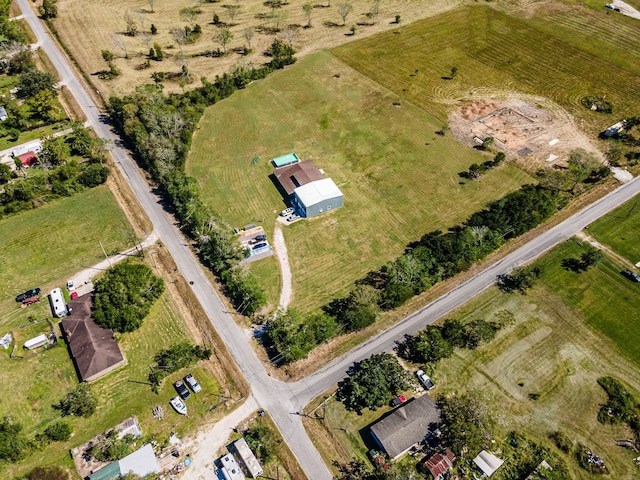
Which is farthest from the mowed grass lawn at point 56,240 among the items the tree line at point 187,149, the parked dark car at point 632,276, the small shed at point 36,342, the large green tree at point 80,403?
the parked dark car at point 632,276

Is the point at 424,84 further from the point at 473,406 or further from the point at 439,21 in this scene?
the point at 473,406

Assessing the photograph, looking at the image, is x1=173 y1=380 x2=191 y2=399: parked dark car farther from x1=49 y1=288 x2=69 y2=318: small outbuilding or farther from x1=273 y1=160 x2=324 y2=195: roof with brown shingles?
x1=273 y1=160 x2=324 y2=195: roof with brown shingles

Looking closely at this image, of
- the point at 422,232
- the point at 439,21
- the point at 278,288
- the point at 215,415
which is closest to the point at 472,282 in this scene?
the point at 422,232

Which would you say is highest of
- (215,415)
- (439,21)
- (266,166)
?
(439,21)

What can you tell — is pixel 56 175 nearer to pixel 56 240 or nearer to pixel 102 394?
pixel 56 240

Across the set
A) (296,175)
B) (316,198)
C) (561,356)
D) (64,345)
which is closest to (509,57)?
(296,175)

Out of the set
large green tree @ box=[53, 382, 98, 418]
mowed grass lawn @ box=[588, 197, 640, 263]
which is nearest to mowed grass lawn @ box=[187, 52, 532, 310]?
mowed grass lawn @ box=[588, 197, 640, 263]
